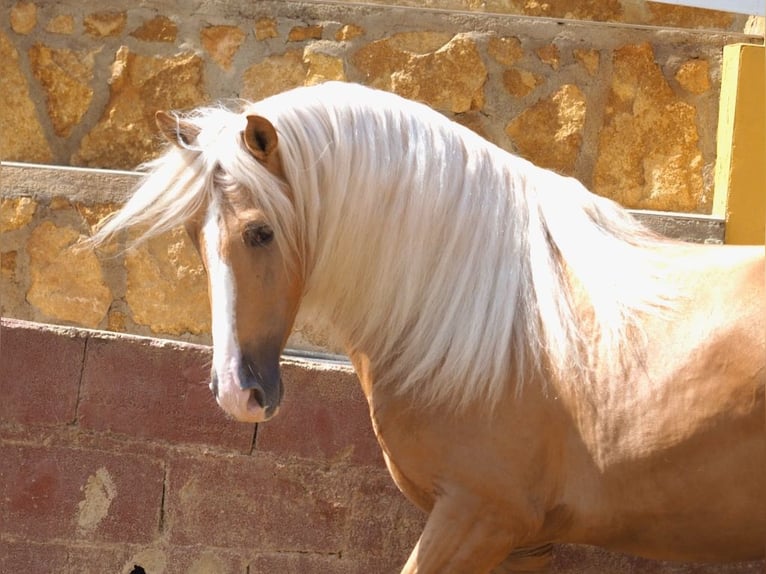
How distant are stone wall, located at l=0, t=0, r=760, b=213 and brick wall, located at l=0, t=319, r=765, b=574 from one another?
98 centimetres

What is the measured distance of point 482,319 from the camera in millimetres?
2988

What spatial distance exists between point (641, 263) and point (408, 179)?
0.63 meters

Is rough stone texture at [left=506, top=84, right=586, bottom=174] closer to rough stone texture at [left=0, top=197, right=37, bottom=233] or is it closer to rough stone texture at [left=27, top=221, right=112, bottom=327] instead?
rough stone texture at [left=27, top=221, right=112, bottom=327]

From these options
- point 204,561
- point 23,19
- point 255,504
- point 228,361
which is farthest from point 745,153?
point 23,19

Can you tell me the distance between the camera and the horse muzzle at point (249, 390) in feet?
9.48

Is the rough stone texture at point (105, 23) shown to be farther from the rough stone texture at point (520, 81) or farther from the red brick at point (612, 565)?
the red brick at point (612, 565)

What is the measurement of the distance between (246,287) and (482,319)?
593 mm

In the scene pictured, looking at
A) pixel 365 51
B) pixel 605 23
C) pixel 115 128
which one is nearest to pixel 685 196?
pixel 605 23

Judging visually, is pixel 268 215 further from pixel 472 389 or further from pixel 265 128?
pixel 472 389

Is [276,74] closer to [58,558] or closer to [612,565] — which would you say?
[58,558]

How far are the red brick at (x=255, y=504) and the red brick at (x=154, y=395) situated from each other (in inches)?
3.8

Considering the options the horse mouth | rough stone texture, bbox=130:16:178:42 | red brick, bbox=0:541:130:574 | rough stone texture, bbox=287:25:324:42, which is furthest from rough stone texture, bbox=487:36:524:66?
red brick, bbox=0:541:130:574

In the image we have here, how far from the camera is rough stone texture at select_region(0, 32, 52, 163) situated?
4.64 m

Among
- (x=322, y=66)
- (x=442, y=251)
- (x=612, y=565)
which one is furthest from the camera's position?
(x=322, y=66)
